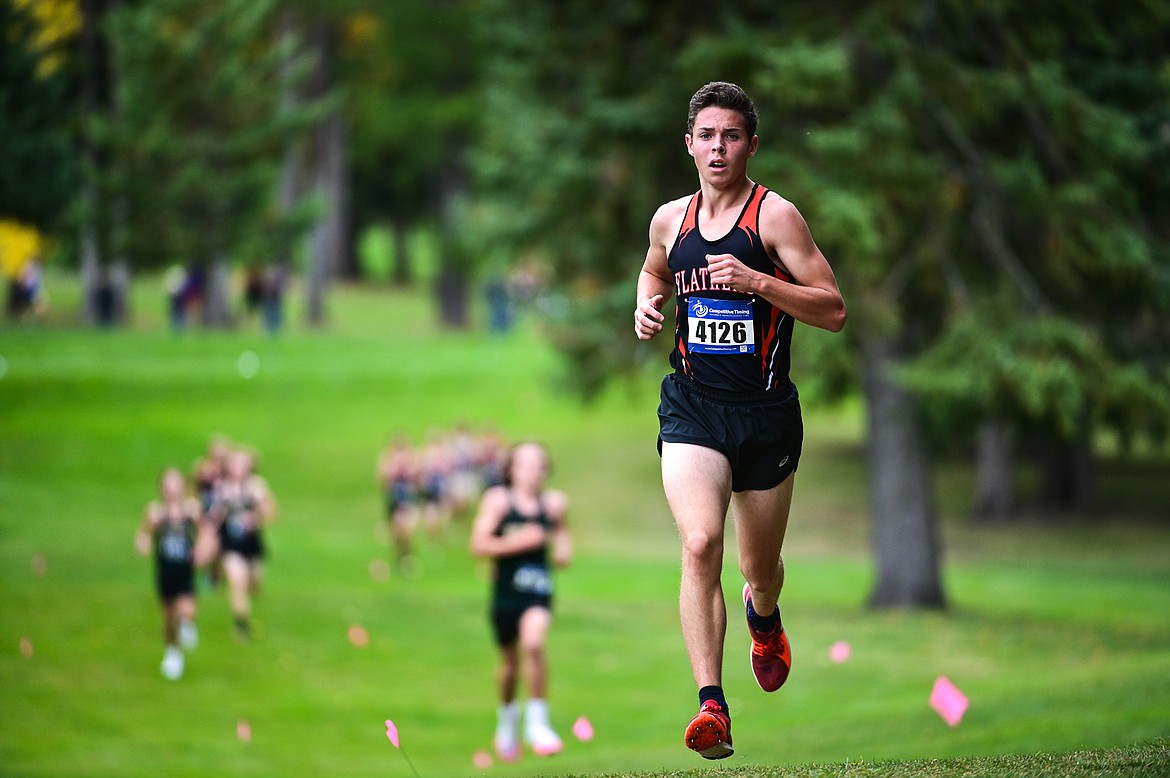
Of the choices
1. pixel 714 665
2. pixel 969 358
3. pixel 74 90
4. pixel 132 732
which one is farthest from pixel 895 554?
pixel 74 90

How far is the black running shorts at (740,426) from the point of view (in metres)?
6.20

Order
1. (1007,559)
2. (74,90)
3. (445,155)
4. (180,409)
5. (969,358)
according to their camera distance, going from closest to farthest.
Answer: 1. (969,358)
2. (1007,559)
3. (180,409)
4. (74,90)
5. (445,155)

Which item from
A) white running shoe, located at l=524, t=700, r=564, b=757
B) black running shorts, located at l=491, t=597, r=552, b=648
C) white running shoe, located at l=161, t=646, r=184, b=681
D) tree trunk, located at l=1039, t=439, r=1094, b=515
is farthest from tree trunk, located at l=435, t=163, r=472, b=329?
white running shoe, located at l=524, t=700, r=564, b=757

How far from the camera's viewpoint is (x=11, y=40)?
32906mm

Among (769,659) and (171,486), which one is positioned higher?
(171,486)

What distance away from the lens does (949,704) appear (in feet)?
44.7

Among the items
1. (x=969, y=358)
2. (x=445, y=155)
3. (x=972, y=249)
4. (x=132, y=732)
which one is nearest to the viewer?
(x=132, y=732)

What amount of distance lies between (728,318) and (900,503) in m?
17.7

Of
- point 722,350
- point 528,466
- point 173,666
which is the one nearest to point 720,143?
point 722,350

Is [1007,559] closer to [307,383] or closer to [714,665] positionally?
[307,383]

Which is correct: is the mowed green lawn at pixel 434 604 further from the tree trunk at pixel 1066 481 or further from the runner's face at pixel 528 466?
the runner's face at pixel 528 466

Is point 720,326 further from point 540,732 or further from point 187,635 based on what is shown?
point 187,635

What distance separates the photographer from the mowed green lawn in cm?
1455

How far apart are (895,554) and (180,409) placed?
21993 mm
